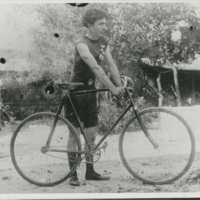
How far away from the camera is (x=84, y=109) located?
8.37ft

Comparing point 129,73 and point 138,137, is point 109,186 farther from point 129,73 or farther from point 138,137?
point 129,73

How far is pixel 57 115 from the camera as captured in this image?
97.5 inches

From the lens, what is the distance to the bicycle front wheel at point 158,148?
2398 mm

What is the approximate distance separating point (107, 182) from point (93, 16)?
1.45 metres

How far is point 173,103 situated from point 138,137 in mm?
603

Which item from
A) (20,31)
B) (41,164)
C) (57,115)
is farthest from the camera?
(20,31)

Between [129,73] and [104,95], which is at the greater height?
[129,73]

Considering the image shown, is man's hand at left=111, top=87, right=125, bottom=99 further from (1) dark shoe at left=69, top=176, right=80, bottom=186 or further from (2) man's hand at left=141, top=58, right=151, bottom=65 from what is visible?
(1) dark shoe at left=69, top=176, right=80, bottom=186

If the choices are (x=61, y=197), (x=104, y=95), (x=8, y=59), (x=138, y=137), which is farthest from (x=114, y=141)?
(x=8, y=59)

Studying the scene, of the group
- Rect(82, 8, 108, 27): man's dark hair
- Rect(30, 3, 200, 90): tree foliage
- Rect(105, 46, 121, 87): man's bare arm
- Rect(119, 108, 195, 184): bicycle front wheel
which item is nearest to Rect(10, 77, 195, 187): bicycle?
Rect(119, 108, 195, 184): bicycle front wheel

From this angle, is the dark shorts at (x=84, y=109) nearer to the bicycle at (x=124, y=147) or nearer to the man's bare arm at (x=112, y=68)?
the bicycle at (x=124, y=147)

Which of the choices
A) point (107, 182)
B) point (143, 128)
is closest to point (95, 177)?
point (107, 182)

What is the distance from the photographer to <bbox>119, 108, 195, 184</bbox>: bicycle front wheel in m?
2.40

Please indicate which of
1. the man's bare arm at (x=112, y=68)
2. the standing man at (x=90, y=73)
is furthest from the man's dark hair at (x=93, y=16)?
the man's bare arm at (x=112, y=68)
